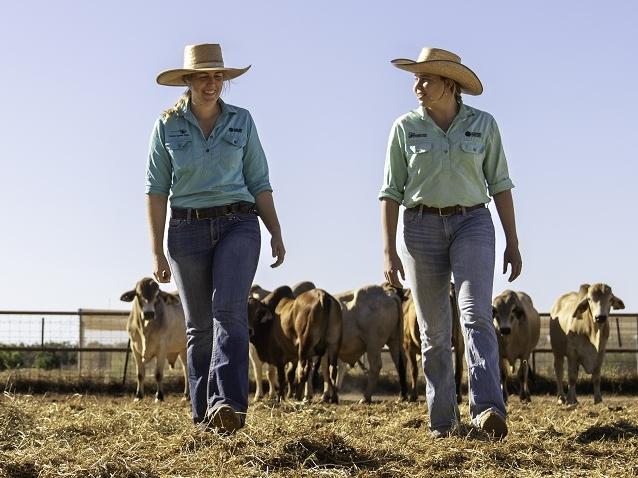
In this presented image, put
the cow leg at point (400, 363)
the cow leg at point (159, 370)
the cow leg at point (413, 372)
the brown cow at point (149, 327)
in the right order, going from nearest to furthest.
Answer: the cow leg at point (413, 372) → the cow leg at point (159, 370) → the brown cow at point (149, 327) → the cow leg at point (400, 363)

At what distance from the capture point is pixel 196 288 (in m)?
7.46

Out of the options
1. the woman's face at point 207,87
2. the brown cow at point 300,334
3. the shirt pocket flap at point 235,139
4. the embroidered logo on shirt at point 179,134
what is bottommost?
the brown cow at point 300,334

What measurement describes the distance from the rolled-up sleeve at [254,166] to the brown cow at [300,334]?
10.1 meters

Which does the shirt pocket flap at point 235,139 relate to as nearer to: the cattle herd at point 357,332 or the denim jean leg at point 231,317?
the denim jean leg at point 231,317

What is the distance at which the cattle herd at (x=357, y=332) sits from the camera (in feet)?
60.1

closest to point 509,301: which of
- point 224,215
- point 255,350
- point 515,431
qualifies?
point 255,350

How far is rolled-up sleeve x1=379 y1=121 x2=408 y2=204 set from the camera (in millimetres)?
7789

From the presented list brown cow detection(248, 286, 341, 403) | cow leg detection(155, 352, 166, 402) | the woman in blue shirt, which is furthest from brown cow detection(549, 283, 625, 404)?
the woman in blue shirt

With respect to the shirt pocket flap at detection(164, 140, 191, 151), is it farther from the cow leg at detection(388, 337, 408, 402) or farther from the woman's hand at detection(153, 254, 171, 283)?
the cow leg at detection(388, 337, 408, 402)

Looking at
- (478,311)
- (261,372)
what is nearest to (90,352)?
(261,372)

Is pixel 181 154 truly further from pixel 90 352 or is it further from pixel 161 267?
pixel 90 352

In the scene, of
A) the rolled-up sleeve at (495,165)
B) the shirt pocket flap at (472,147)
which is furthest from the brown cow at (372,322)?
the shirt pocket flap at (472,147)

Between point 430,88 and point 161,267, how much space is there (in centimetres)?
205

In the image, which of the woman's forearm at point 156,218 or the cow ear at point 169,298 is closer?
the woman's forearm at point 156,218
